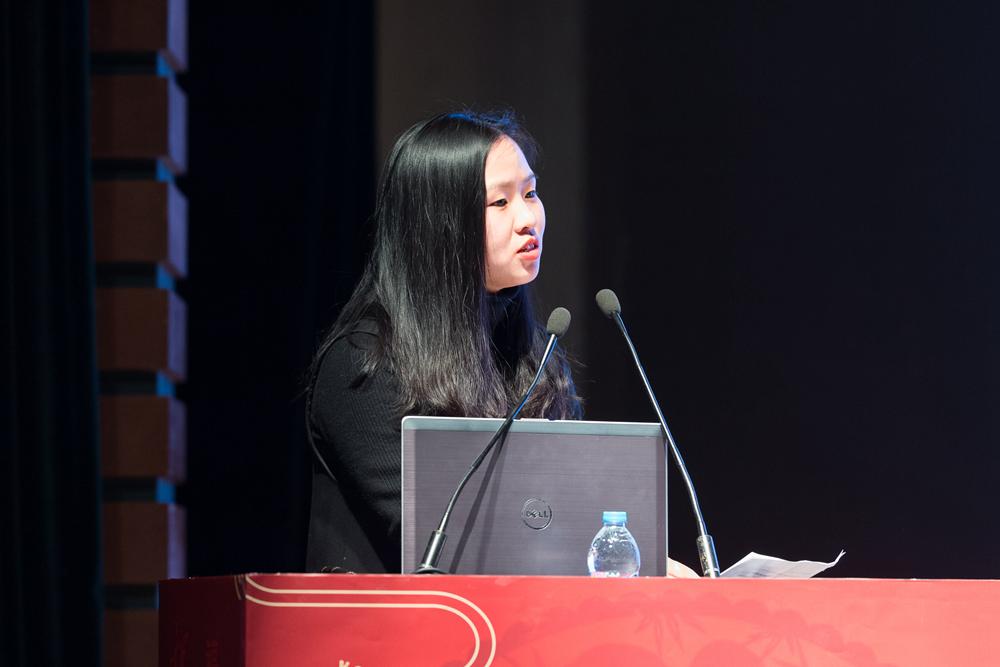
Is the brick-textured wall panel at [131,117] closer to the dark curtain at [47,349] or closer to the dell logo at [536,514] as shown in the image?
the dark curtain at [47,349]

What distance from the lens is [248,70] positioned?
3.15 metres

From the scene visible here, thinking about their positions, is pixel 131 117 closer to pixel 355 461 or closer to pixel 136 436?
pixel 136 436

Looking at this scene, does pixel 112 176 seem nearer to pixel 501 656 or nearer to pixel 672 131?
pixel 672 131

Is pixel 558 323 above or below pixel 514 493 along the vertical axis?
above

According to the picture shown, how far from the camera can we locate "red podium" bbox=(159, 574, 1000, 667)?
3.57 ft

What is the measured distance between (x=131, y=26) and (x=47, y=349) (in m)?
0.92

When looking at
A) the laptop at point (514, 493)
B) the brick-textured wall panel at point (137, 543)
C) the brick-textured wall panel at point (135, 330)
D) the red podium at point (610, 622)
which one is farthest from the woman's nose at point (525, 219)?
the brick-textured wall panel at point (137, 543)

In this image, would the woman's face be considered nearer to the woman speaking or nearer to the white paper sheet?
the woman speaking

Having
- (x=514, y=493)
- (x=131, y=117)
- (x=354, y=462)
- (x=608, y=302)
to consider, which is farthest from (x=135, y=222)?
(x=514, y=493)

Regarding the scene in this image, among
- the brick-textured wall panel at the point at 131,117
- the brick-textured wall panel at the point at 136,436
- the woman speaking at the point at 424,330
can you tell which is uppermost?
the brick-textured wall panel at the point at 131,117

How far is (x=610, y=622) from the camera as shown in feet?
3.59

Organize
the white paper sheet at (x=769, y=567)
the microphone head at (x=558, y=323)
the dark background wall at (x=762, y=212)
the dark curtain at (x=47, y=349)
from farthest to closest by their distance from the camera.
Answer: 1. the dark background wall at (x=762, y=212)
2. the dark curtain at (x=47, y=349)
3. the microphone head at (x=558, y=323)
4. the white paper sheet at (x=769, y=567)

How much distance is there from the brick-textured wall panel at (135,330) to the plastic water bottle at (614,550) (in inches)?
72.3

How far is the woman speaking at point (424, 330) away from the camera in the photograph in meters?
1.78
